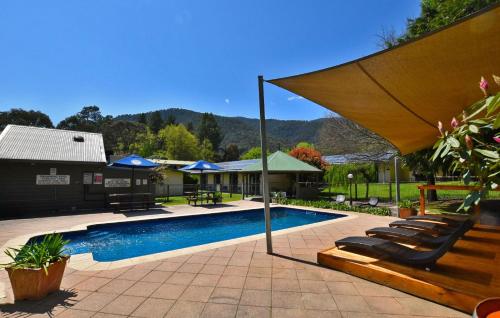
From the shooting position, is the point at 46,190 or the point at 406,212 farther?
the point at 46,190

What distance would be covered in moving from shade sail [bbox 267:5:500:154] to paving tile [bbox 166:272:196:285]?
324cm

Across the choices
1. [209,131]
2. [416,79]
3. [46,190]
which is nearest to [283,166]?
[46,190]

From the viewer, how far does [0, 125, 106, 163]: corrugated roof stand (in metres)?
11.5

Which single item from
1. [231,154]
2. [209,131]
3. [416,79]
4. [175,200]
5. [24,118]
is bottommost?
[175,200]

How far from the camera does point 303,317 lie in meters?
2.75

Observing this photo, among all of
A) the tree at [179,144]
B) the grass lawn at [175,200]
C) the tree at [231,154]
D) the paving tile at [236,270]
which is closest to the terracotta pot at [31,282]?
the paving tile at [236,270]

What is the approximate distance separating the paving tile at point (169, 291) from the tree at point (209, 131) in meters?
64.2

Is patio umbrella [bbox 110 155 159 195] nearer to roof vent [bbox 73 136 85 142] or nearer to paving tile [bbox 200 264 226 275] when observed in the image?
roof vent [bbox 73 136 85 142]

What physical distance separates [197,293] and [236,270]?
0.93m

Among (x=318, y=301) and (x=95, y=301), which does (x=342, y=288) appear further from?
(x=95, y=301)

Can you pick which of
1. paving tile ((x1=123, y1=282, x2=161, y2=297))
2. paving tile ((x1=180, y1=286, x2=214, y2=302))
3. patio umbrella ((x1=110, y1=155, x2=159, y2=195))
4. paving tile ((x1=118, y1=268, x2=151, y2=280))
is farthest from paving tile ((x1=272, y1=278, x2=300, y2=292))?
patio umbrella ((x1=110, y1=155, x2=159, y2=195))

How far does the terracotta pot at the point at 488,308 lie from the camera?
160 cm

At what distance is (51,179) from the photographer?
1195cm

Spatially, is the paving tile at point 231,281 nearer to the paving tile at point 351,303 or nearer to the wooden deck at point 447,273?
the paving tile at point 351,303
